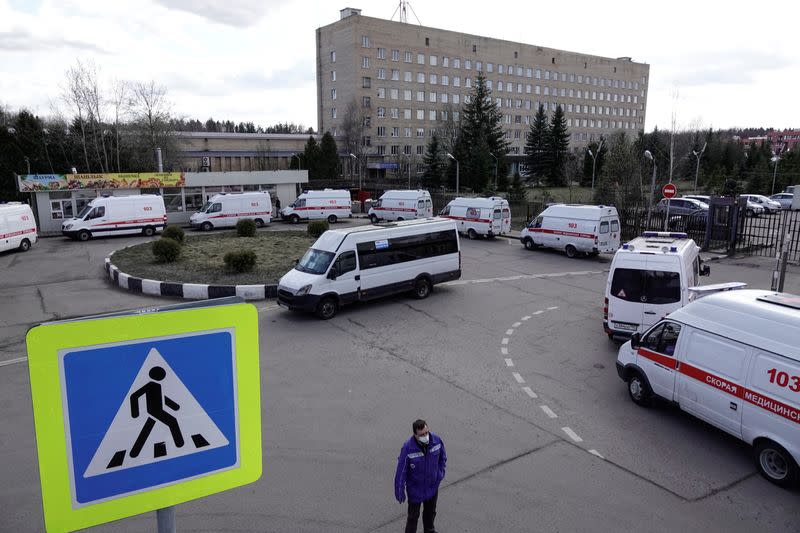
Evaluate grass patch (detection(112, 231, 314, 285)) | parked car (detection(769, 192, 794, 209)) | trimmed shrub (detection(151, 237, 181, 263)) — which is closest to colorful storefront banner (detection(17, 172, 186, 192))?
grass patch (detection(112, 231, 314, 285))

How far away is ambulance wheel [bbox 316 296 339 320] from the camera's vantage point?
585 inches

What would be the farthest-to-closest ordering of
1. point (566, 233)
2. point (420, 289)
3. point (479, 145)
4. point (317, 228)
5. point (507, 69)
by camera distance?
point (507, 69) < point (479, 145) < point (317, 228) < point (566, 233) < point (420, 289)

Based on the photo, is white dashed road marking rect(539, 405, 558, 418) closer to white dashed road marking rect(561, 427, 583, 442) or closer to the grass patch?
white dashed road marking rect(561, 427, 583, 442)

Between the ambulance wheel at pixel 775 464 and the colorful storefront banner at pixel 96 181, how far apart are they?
35741 millimetres

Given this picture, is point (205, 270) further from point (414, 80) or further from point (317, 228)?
point (414, 80)

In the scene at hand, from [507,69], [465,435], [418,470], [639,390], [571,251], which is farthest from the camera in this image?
[507,69]

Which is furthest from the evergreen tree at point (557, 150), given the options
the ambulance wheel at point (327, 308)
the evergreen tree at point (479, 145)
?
the ambulance wheel at point (327, 308)

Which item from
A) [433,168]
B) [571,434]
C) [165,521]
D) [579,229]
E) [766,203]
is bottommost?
[571,434]

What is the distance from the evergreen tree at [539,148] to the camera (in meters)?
72.1

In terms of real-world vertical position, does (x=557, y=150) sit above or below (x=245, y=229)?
above

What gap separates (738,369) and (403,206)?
28.4 m

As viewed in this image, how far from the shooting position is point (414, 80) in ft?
265

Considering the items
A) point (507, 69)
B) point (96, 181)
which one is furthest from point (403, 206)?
point (507, 69)

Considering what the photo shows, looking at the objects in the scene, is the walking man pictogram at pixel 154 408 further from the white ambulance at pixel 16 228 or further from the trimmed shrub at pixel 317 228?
the white ambulance at pixel 16 228
